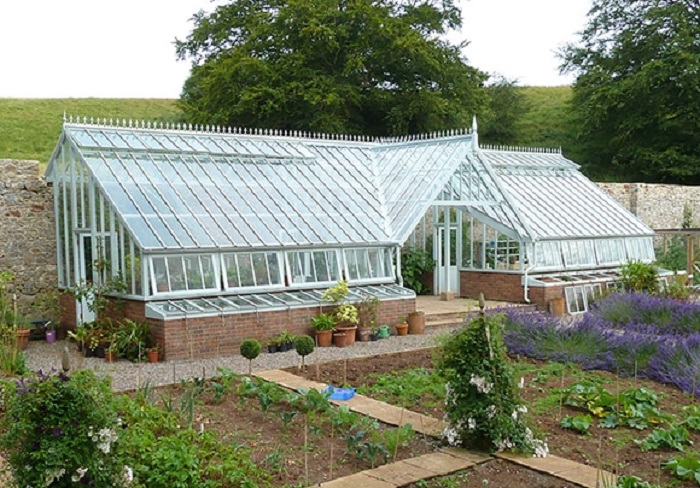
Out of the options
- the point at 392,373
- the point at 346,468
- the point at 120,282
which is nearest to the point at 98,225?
the point at 120,282

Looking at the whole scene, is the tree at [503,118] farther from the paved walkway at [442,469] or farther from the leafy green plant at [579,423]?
the paved walkway at [442,469]

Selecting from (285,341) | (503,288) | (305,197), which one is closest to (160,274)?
(285,341)

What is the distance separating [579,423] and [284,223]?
309 inches

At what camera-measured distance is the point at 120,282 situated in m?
11.5

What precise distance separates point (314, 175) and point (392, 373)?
→ 723 cm

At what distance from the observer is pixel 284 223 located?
13477mm

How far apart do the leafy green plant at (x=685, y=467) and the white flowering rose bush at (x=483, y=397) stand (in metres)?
0.99

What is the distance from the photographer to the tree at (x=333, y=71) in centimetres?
2553

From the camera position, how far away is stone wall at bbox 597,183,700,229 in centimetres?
2367

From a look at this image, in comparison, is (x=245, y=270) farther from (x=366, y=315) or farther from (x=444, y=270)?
(x=444, y=270)

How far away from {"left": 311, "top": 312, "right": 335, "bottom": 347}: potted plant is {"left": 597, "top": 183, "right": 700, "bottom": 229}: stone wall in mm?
14116

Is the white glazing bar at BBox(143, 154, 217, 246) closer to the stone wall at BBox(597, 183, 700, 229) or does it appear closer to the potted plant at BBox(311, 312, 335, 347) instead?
the potted plant at BBox(311, 312, 335, 347)

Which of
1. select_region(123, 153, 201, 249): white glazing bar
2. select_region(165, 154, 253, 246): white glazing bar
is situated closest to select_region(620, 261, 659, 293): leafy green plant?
select_region(165, 154, 253, 246): white glazing bar

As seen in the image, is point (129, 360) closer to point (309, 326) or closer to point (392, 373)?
point (309, 326)
